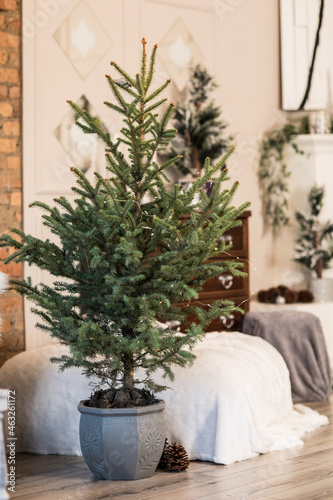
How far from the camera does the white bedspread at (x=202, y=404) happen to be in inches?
140

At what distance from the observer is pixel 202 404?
141 inches

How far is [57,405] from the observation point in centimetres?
375

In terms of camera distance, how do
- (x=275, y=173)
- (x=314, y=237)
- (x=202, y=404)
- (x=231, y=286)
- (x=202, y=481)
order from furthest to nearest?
1. (x=275, y=173)
2. (x=314, y=237)
3. (x=231, y=286)
4. (x=202, y=404)
5. (x=202, y=481)

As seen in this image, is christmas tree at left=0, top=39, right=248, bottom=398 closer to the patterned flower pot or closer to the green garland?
the patterned flower pot

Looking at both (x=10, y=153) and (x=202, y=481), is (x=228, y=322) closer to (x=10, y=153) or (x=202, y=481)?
(x=10, y=153)

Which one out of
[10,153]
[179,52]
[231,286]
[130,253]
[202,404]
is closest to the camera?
[130,253]

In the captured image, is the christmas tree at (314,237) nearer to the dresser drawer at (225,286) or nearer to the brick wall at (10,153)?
the dresser drawer at (225,286)

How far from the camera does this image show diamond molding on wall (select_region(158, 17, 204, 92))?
5.46 metres

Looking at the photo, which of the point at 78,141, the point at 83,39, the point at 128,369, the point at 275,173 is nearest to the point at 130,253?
the point at 128,369

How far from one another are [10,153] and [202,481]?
2.24 metres

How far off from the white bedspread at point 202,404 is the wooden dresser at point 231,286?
971 mm

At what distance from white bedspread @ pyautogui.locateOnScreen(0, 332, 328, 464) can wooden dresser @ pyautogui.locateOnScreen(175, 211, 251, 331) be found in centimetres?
97

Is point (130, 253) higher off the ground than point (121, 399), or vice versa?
point (130, 253)

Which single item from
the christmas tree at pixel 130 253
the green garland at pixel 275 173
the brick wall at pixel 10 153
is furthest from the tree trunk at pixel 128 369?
the green garland at pixel 275 173
